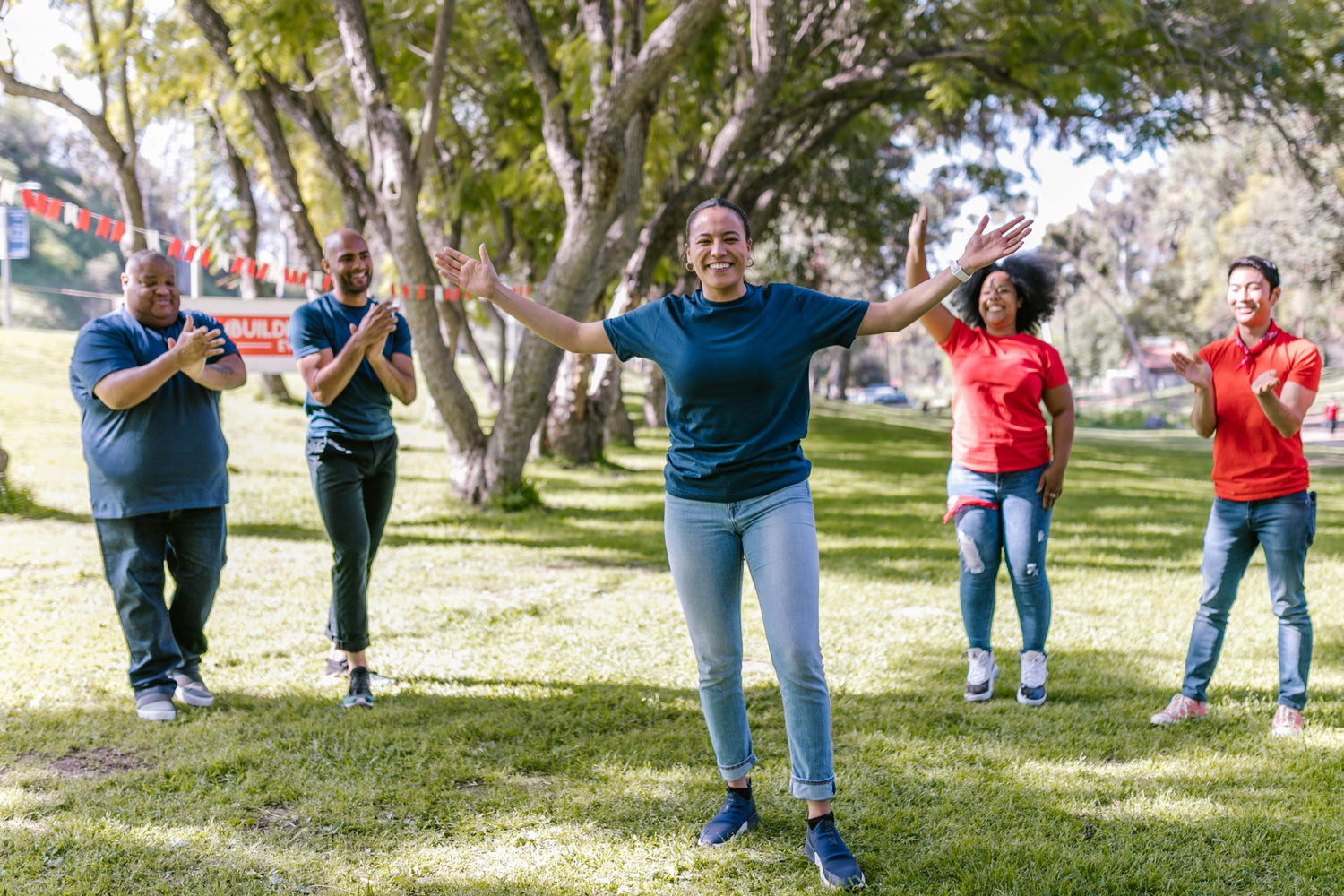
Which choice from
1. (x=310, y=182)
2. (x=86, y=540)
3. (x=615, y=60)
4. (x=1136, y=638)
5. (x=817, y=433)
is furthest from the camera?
(x=817, y=433)

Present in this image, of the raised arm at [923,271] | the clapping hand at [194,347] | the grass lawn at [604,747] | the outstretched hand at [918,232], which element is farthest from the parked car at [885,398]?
the clapping hand at [194,347]

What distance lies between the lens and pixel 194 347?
4418 mm

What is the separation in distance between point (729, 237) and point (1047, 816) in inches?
89.6

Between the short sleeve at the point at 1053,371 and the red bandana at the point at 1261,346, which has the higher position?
the red bandana at the point at 1261,346

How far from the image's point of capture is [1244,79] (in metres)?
11.6

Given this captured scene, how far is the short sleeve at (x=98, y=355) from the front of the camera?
15.0 ft

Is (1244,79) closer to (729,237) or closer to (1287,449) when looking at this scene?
(1287,449)

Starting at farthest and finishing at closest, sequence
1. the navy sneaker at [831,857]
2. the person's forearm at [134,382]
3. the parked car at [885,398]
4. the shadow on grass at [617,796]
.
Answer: the parked car at [885,398]
the person's forearm at [134,382]
the shadow on grass at [617,796]
the navy sneaker at [831,857]

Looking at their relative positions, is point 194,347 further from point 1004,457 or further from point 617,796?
point 1004,457

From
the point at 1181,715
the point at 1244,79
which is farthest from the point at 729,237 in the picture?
the point at 1244,79

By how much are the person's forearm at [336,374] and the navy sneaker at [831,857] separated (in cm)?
268

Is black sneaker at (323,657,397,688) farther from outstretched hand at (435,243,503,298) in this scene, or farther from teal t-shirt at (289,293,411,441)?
outstretched hand at (435,243,503,298)

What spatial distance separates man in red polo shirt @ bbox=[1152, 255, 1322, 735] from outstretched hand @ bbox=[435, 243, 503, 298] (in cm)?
274

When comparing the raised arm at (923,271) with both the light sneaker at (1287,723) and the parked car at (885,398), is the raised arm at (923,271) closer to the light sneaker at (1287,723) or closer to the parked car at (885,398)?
the light sneaker at (1287,723)
